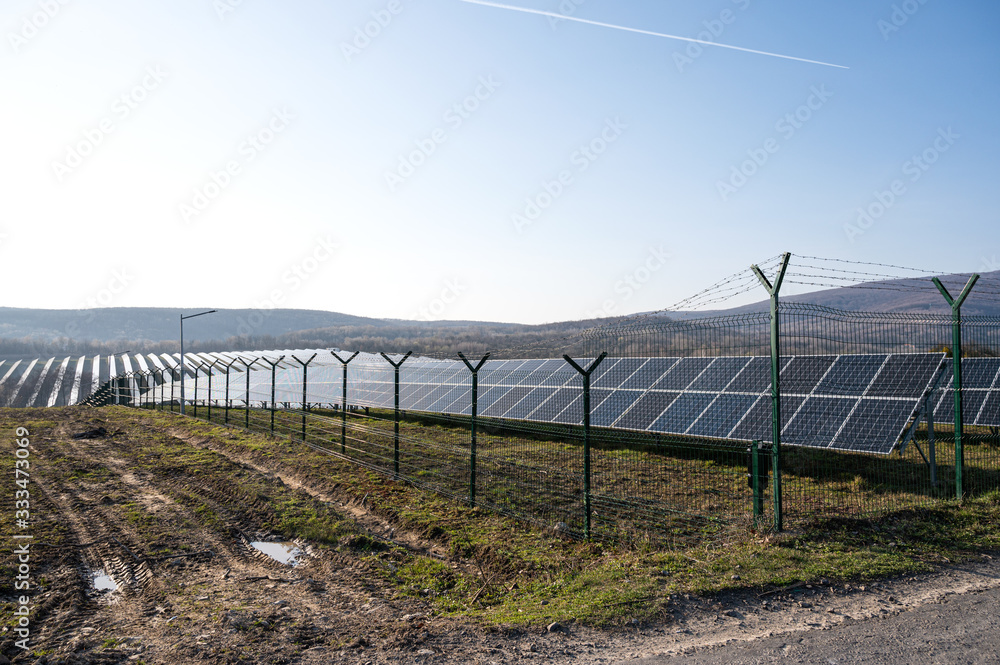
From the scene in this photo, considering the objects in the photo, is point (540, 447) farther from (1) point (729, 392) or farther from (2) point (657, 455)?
(1) point (729, 392)

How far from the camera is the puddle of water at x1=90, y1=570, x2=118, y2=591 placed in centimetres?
711

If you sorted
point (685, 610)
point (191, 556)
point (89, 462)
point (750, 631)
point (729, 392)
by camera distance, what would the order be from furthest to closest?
point (89, 462) → point (729, 392) → point (191, 556) → point (685, 610) → point (750, 631)

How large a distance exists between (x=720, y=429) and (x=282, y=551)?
9.44 m

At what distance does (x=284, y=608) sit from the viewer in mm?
6391

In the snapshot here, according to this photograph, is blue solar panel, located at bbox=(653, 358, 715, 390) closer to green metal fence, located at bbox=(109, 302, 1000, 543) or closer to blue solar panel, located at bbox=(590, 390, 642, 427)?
blue solar panel, located at bbox=(590, 390, 642, 427)

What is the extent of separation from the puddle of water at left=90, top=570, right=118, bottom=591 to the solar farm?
5.38 m

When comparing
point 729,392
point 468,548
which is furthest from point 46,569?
point 729,392

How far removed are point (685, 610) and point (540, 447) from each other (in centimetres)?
1189

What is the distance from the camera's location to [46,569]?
762 centimetres

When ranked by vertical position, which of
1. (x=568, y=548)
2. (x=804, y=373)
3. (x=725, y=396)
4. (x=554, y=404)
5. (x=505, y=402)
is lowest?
(x=568, y=548)

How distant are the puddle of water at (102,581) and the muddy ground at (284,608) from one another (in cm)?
6

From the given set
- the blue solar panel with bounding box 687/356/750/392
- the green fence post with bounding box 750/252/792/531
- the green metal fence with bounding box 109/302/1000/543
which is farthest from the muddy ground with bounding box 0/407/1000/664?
the blue solar panel with bounding box 687/356/750/392

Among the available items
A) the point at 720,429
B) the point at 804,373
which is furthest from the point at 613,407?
the point at 804,373

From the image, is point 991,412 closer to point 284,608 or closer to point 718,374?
point 718,374
